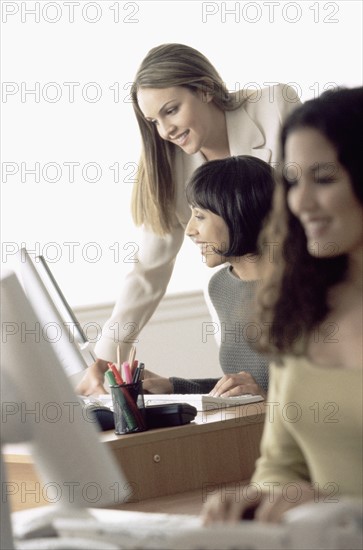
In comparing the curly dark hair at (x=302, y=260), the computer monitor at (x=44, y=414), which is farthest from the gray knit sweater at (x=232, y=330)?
the computer monitor at (x=44, y=414)

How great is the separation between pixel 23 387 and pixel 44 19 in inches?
136

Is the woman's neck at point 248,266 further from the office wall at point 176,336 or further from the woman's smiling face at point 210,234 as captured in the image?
the office wall at point 176,336

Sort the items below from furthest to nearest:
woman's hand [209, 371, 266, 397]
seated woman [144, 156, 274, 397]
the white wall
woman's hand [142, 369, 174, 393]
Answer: the white wall
woman's hand [142, 369, 174, 393]
seated woman [144, 156, 274, 397]
woman's hand [209, 371, 266, 397]

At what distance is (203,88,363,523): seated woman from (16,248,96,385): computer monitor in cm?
95

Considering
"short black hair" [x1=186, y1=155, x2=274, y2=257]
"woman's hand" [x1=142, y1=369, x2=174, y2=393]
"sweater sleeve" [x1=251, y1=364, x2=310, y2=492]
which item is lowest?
"woman's hand" [x1=142, y1=369, x2=174, y2=393]

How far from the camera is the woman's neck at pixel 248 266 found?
8.45 feet

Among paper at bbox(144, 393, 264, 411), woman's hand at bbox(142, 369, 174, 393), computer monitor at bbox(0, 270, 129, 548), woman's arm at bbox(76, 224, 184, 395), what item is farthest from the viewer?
woman's arm at bbox(76, 224, 184, 395)

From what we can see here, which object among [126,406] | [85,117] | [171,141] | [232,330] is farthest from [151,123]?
[85,117]

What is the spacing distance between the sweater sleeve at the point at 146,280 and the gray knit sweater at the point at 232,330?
0.73 feet

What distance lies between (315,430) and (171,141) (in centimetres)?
161

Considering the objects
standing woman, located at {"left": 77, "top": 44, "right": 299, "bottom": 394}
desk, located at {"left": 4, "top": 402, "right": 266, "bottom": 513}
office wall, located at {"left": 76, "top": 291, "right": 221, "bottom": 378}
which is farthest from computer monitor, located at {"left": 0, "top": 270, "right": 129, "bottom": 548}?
office wall, located at {"left": 76, "top": 291, "right": 221, "bottom": 378}

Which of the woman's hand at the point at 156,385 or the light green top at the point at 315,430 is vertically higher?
the light green top at the point at 315,430

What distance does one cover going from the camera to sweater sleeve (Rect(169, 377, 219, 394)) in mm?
→ 2678

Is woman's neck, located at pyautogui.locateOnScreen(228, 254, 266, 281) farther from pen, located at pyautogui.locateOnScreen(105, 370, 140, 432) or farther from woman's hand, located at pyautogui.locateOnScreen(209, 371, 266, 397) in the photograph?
pen, located at pyautogui.locateOnScreen(105, 370, 140, 432)
